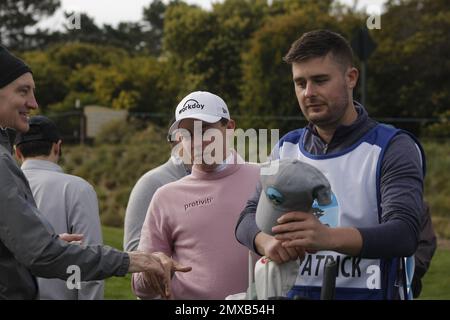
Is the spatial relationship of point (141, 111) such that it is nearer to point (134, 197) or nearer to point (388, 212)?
point (134, 197)

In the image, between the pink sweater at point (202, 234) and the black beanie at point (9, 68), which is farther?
the pink sweater at point (202, 234)

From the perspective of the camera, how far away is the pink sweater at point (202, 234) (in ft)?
13.2

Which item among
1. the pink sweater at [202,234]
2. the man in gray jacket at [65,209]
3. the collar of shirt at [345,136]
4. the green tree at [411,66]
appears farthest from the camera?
the green tree at [411,66]

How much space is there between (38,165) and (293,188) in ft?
9.97

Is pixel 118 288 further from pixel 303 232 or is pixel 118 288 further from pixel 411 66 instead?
pixel 411 66

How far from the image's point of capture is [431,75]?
25.5m

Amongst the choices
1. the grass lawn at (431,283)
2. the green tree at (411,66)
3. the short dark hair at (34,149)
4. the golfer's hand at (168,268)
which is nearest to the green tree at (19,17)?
the green tree at (411,66)

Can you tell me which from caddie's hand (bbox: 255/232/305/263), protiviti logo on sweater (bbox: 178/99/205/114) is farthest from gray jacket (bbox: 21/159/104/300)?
caddie's hand (bbox: 255/232/305/263)

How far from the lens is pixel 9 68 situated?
3.72m

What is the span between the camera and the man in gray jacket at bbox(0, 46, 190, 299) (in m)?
3.33

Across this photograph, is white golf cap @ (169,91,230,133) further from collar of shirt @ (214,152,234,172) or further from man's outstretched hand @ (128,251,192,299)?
man's outstretched hand @ (128,251,192,299)

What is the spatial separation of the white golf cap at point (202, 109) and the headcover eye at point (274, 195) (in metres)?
1.66

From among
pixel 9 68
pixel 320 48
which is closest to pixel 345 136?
pixel 320 48

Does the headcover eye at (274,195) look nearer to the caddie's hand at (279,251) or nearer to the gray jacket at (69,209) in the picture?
the caddie's hand at (279,251)
